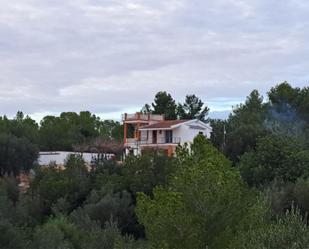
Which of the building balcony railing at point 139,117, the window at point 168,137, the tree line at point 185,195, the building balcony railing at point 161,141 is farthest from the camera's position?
the building balcony railing at point 139,117

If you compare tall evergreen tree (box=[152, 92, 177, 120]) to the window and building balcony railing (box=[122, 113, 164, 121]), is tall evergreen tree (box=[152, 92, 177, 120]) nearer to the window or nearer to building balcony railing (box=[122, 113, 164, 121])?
building balcony railing (box=[122, 113, 164, 121])

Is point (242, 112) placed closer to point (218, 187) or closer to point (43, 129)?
point (43, 129)

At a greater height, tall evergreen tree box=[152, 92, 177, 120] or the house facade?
tall evergreen tree box=[152, 92, 177, 120]

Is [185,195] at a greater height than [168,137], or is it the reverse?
[168,137]

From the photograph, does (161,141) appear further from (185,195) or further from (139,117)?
(185,195)

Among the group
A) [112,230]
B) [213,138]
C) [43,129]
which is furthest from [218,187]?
[43,129]

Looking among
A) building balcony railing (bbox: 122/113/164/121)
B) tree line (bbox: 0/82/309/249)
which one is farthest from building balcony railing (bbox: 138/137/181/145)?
tree line (bbox: 0/82/309/249)

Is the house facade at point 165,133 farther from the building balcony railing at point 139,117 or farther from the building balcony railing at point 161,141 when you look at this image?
the building balcony railing at point 139,117

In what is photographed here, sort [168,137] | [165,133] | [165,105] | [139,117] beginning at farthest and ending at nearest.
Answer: [165,105], [139,117], [168,137], [165,133]

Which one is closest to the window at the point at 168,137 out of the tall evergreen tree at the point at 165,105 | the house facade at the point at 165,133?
the house facade at the point at 165,133

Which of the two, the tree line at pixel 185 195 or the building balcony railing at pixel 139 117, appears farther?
the building balcony railing at pixel 139 117

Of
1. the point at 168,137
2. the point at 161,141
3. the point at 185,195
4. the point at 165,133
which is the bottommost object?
the point at 185,195

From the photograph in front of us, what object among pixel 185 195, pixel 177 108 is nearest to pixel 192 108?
pixel 177 108

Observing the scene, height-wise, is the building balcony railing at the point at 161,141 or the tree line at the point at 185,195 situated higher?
the building balcony railing at the point at 161,141
